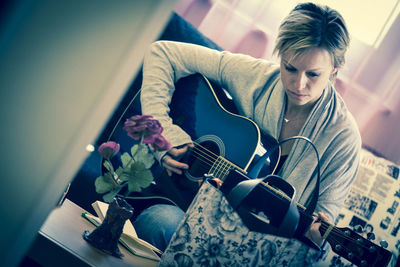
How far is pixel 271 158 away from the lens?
120 cm

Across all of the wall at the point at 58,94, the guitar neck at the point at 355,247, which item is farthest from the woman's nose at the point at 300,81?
the wall at the point at 58,94

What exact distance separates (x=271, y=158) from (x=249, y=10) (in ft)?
3.89

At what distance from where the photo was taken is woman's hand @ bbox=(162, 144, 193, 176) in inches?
47.1

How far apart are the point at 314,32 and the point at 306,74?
0.15 meters

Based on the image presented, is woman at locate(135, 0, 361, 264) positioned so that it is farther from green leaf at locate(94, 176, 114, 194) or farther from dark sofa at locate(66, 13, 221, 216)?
green leaf at locate(94, 176, 114, 194)

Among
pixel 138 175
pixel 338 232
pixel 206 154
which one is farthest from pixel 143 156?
pixel 338 232

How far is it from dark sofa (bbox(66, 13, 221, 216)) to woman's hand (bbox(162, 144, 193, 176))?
0.04 metres

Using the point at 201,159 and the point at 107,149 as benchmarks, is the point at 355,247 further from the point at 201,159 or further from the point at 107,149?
the point at 107,149

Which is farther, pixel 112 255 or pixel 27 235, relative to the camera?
pixel 112 255

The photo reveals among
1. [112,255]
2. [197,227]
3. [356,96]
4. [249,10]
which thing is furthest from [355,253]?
[249,10]

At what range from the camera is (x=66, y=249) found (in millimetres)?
661

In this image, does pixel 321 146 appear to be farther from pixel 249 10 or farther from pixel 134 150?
pixel 249 10

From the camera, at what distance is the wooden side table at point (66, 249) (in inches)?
26.0

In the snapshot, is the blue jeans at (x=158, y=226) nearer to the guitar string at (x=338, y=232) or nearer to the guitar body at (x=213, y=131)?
the guitar body at (x=213, y=131)
